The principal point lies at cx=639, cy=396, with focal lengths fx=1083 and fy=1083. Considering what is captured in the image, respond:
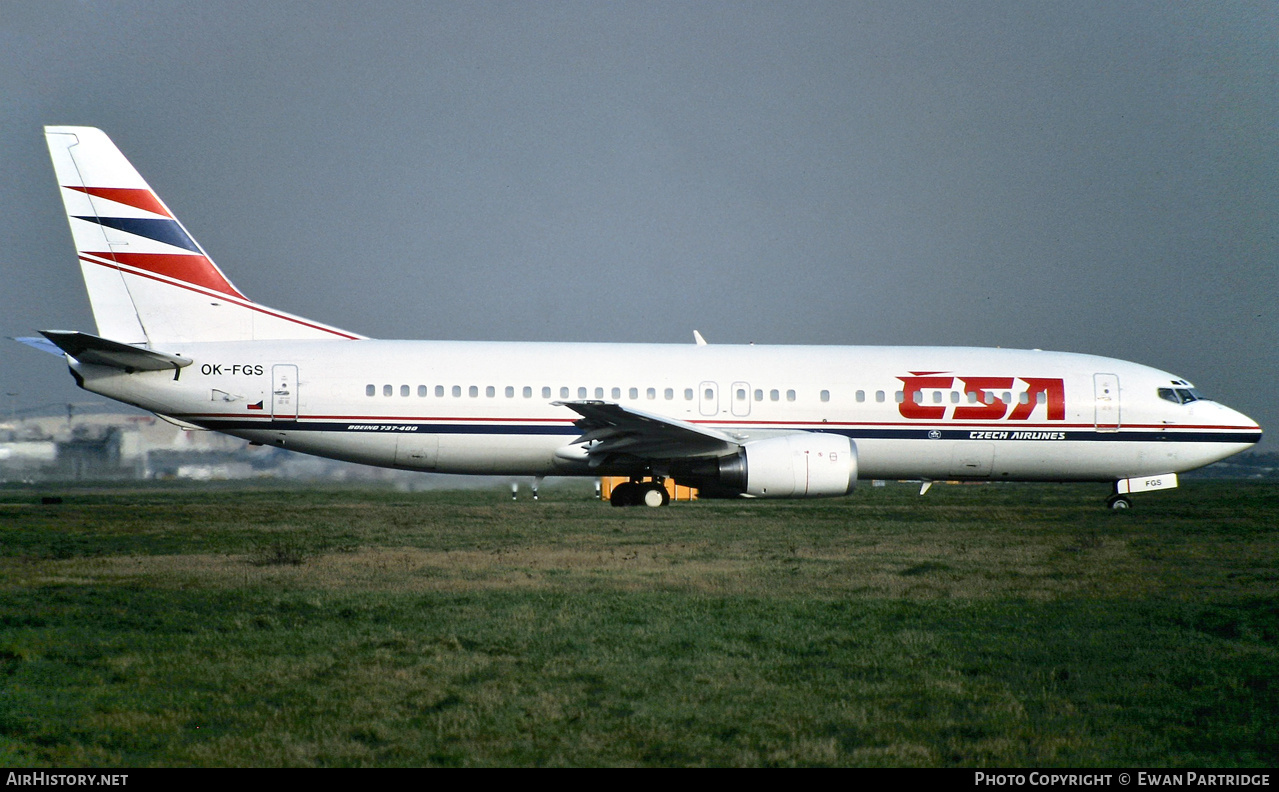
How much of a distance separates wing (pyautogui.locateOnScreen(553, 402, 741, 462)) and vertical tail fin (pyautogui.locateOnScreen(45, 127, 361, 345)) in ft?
22.8

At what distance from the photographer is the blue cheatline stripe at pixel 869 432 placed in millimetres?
19250

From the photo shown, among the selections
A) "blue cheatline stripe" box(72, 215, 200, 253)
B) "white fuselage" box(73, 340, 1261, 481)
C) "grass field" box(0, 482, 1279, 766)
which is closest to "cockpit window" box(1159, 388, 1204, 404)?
"white fuselage" box(73, 340, 1261, 481)

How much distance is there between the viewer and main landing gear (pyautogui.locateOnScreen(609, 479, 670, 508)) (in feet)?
68.4

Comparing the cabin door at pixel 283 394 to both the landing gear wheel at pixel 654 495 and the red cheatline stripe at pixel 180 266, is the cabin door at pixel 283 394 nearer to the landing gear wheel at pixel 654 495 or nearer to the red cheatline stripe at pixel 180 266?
the red cheatline stripe at pixel 180 266

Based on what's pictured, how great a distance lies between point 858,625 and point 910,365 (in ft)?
42.9

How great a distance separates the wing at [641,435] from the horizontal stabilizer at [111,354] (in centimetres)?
690

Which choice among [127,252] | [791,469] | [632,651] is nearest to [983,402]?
[791,469]

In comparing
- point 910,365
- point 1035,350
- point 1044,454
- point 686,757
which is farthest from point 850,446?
point 686,757

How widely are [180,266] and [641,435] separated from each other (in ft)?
29.5

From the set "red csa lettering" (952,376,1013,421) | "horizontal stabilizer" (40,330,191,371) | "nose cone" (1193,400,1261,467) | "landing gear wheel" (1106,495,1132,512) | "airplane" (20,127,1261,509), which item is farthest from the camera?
"landing gear wheel" (1106,495,1132,512)

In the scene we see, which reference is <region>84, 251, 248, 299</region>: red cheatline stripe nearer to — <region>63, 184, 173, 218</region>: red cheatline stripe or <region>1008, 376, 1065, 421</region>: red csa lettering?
<region>63, 184, 173, 218</region>: red cheatline stripe

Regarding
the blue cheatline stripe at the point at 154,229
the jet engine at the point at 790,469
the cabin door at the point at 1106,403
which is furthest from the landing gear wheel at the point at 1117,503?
the blue cheatline stripe at the point at 154,229

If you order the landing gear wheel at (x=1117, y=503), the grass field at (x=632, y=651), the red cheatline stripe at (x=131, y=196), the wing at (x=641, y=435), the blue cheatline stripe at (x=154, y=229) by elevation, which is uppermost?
the red cheatline stripe at (x=131, y=196)
